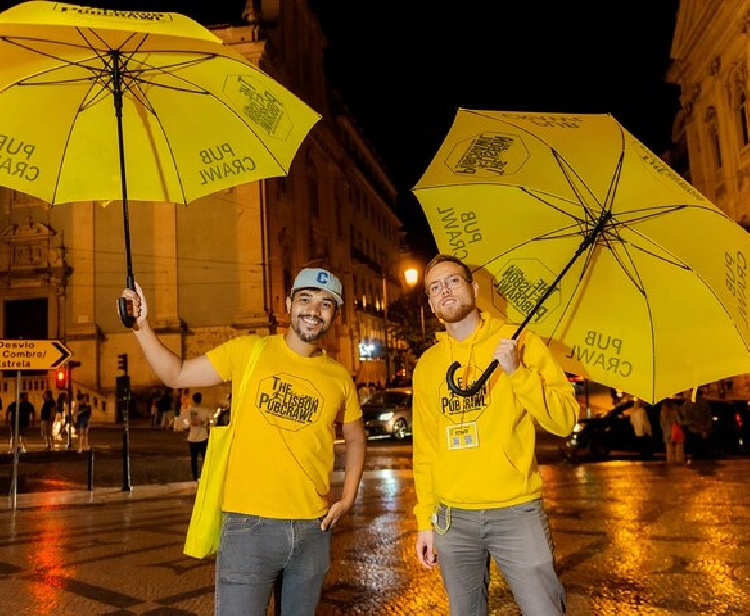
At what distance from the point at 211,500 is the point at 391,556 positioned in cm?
459

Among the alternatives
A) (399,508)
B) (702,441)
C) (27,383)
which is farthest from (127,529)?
(27,383)

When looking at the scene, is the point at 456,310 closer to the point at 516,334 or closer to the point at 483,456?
the point at 516,334

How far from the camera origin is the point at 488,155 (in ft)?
12.8

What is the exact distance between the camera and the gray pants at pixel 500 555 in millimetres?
3102

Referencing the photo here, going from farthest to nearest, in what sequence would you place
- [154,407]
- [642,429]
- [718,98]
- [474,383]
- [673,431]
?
[154,407] < [718,98] < [642,429] < [673,431] < [474,383]

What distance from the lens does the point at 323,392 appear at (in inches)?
135

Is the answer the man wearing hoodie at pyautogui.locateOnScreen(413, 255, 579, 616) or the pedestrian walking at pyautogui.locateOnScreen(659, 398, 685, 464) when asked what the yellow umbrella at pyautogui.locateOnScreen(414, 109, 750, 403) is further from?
the pedestrian walking at pyautogui.locateOnScreen(659, 398, 685, 464)

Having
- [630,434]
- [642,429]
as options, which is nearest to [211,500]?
[642,429]

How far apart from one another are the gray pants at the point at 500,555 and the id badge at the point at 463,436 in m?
0.27

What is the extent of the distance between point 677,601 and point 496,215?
357 centimetres

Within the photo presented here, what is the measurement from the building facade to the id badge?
97.0 feet

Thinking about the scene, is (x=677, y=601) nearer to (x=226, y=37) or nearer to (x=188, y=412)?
(x=188, y=412)

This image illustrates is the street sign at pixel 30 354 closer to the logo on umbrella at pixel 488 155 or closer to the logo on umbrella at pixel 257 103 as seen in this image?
the logo on umbrella at pixel 257 103

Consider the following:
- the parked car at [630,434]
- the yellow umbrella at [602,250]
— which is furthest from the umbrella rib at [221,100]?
the parked car at [630,434]
